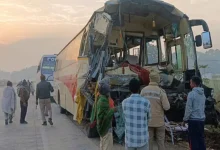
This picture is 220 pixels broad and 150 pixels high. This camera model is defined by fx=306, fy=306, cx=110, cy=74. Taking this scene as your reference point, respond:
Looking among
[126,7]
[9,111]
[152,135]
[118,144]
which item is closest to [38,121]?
[9,111]

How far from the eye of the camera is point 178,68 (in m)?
9.20

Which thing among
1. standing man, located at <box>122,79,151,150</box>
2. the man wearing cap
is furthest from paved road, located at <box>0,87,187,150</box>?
standing man, located at <box>122,79,151,150</box>

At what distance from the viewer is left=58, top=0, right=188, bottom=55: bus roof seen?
26.2 ft

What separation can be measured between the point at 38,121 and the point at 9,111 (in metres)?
1.23

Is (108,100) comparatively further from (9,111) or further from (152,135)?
(9,111)

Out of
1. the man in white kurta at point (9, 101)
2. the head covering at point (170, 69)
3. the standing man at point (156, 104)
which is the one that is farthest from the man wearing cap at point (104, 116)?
the man in white kurta at point (9, 101)

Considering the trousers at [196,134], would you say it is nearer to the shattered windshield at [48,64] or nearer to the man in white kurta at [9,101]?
the man in white kurta at [9,101]

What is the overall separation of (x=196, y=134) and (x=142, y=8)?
4088 mm

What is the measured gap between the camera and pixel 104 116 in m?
4.98

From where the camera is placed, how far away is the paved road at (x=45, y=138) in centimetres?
772

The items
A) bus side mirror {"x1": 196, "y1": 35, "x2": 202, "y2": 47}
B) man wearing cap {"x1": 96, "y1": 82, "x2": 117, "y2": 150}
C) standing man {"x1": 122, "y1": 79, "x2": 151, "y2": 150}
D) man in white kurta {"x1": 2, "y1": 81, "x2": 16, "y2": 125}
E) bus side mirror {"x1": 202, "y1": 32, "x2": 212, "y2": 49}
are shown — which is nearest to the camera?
standing man {"x1": 122, "y1": 79, "x2": 151, "y2": 150}

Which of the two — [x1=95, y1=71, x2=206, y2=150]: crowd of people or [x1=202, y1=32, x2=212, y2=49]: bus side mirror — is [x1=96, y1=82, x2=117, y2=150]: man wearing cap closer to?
[x1=95, y1=71, x2=206, y2=150]: crowd of people

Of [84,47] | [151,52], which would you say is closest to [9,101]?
[84,47]

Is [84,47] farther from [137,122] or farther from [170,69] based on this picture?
[137,122]
